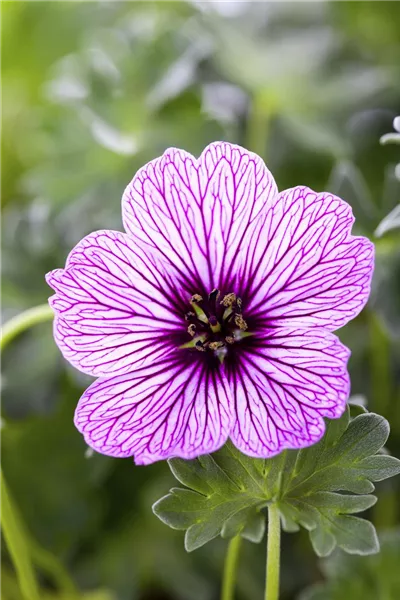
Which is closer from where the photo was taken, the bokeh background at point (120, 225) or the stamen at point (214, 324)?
the stamen at point (214, 324)

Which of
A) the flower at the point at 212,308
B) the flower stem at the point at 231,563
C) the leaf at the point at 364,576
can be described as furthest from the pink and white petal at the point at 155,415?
the leaf at the point at 364,576

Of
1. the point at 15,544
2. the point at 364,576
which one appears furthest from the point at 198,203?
the point at 364,576

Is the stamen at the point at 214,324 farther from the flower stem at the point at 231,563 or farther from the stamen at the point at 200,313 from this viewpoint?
the flower stem at the point at 231,563

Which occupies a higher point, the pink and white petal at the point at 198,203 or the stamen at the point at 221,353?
the pink and white petal at the point at 198,203

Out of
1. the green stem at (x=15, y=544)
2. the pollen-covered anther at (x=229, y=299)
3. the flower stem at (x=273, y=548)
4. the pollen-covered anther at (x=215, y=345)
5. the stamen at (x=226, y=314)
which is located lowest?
the flower stem at (x=273, y=548)

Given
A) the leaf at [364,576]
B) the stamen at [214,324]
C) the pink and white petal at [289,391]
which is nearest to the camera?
the pink and white petal at [289,391]

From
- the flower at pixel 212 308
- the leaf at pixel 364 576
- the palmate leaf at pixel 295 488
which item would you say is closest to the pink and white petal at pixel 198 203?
the flower at pixel 212 308

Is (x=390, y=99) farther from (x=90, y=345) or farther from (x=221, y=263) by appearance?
(x=90, y=345)

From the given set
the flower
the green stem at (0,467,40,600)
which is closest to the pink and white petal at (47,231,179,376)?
the flower

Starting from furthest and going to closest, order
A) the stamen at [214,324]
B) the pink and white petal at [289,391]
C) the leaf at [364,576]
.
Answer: the leaf at [364,576]
the stamen at [214,324]
the pink and white petal at [289,391]
